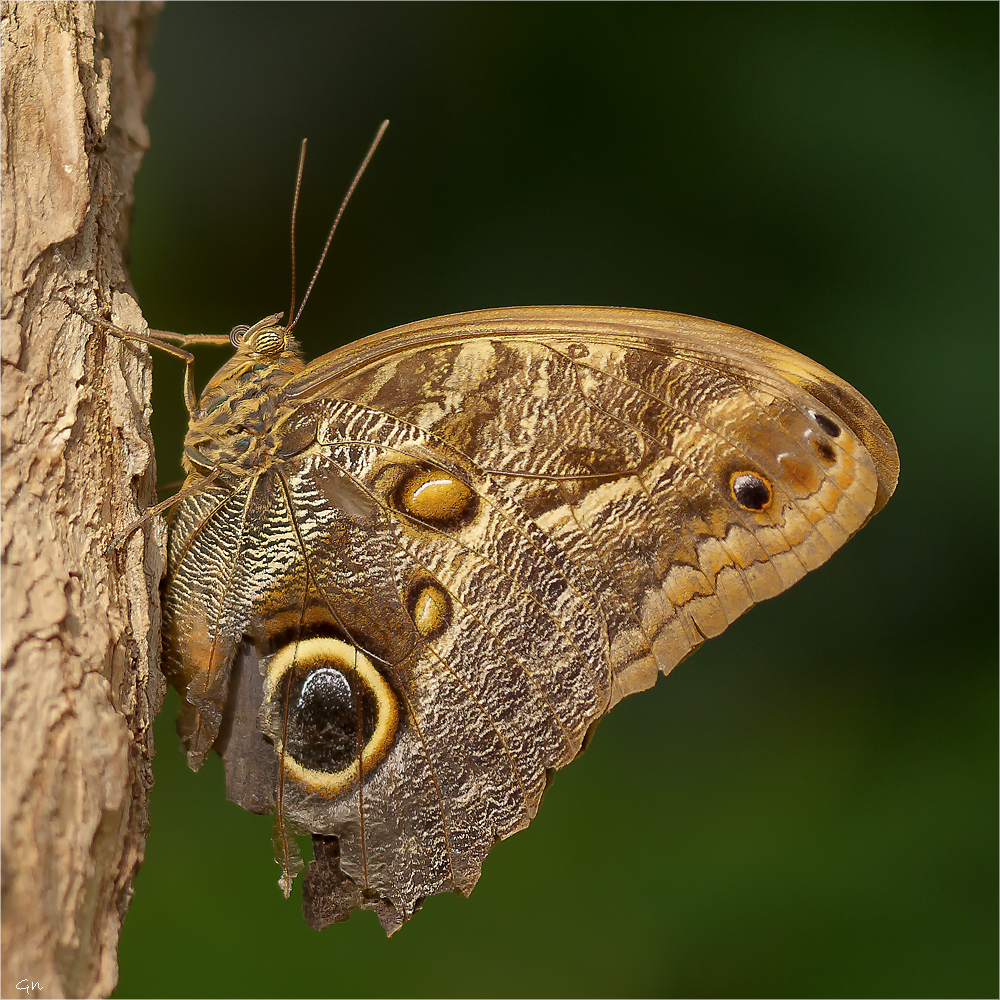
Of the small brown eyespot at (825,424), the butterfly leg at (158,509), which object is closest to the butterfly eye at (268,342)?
the butterfly leg at (158,509)

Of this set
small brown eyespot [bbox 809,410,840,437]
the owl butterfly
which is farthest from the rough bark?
small brown eyespot [bbox 809,410,840,437]

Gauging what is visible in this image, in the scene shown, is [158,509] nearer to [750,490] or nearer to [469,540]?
[469,540]

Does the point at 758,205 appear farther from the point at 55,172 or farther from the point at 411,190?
the point at 55,172

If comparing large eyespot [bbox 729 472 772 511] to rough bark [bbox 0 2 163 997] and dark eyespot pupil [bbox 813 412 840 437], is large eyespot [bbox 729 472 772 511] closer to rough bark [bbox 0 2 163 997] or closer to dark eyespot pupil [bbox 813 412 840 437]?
dark eyespot pupil [bbox 813 412 840 437]

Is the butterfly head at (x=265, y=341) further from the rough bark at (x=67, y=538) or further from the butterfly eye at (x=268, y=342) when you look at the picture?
the rough bark at (x=67, y=538)

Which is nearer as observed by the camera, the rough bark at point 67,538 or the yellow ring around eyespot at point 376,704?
the rough bark at point 67,538

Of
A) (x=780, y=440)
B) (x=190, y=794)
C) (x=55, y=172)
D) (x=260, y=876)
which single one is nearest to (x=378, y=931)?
(x=260, y=876)
